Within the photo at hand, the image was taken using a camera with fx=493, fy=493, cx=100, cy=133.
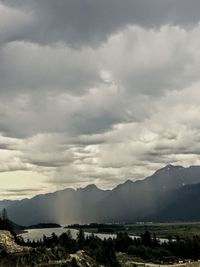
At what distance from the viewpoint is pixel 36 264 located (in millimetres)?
179625

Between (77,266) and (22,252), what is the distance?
2299cm

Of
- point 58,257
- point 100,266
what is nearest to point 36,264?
point 58,257

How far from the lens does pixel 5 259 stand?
608 ft

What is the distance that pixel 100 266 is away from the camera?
199125mm

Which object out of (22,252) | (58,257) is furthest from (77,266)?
(22,252)

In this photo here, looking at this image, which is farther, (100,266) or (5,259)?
(100,266)

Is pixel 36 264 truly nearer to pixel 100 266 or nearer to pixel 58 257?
pixel 58 257

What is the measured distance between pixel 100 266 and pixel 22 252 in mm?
32491

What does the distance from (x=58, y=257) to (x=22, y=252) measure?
14.1m

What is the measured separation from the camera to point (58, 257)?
18825cm

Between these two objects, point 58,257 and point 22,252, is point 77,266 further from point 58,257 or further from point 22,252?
point 22,252

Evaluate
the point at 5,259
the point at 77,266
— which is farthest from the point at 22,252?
the point at 77,266

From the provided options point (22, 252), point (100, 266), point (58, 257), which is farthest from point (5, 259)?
point (100, 266)

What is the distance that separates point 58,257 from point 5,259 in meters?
19.9
